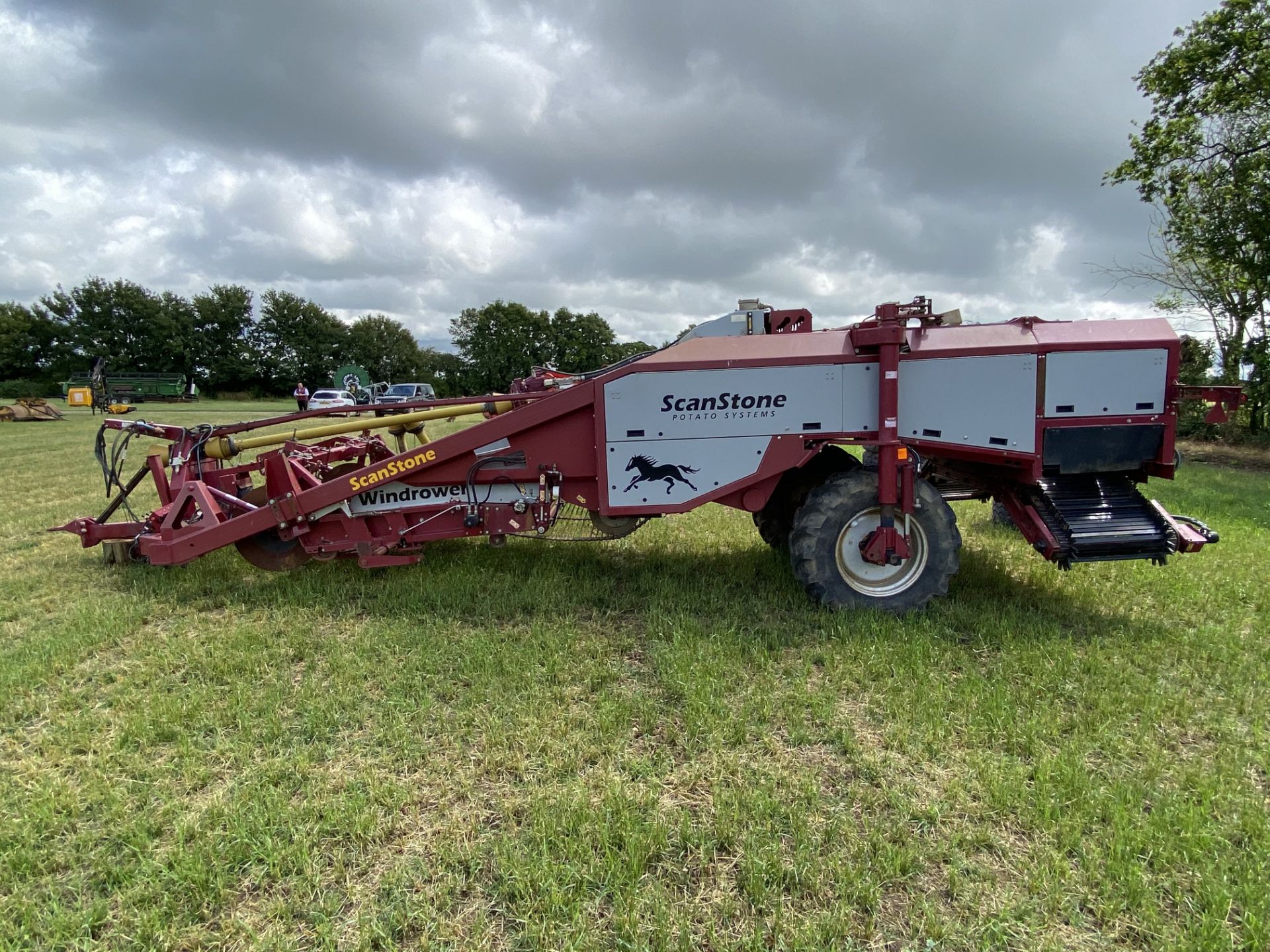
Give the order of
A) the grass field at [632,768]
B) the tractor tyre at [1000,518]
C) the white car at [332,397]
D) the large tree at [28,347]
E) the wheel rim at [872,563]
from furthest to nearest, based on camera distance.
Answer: the large tree at [28,347]
the white car at [332,397]
the tractor tyre at [1000,518]
the wheel rim at [872,563]
the grass field at [632,768]

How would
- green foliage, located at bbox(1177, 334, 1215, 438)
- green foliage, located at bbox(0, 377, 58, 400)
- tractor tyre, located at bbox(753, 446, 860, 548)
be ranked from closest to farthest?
tractor tyre, located at bbox(753, 446, 860, 548)
green foliage, located at bbox(1177, 334, 1215, 438)
green foliage, located at bbox(0, 377, 58, 400)

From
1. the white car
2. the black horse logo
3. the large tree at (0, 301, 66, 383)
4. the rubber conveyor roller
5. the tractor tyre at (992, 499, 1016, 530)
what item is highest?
the large tree at (0, 301, 66, 383)

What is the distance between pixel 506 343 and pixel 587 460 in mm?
62845

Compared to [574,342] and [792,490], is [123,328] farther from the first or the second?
[792,490]

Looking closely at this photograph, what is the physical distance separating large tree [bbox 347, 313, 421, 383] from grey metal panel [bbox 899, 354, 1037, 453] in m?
70.3

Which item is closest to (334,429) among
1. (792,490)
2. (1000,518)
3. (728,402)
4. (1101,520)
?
(728,402)

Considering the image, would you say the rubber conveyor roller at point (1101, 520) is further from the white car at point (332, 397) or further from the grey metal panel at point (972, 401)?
the white car at point (332, 397)

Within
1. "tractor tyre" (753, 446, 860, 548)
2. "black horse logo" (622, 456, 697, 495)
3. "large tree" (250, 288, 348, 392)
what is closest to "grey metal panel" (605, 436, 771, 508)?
"black horse logo" (622, 456, 697, 495)

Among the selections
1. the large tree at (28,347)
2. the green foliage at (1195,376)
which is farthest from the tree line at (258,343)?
the green foliage at (1195,376)

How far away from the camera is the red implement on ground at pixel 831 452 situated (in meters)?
3.79

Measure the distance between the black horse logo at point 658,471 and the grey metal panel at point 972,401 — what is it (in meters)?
1.32

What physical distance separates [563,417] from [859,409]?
1822 millimetres

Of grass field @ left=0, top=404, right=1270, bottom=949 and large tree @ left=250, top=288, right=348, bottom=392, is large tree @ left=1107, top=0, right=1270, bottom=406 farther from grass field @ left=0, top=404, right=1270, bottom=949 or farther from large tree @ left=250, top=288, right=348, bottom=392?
large tree @ left=250, top=288, right=348, bottom=392

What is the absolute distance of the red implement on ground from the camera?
3.79 m
